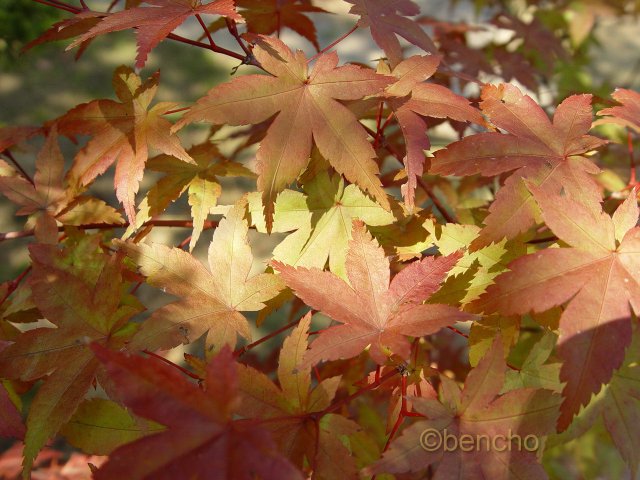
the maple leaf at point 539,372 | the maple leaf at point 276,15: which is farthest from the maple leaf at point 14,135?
the maple leaf at point 539,372

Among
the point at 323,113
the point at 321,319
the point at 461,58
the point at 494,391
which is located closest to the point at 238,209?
the point at 323,113

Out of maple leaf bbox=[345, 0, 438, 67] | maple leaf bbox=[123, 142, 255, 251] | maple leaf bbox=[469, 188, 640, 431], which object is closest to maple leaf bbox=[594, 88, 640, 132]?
maple leaf bbox=[469, 188, 640, 431]

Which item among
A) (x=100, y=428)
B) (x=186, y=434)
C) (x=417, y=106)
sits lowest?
(x=100, y=428)

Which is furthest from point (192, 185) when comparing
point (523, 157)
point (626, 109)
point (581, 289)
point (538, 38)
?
point (538, 38)

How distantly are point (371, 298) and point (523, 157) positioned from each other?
0.35 meters

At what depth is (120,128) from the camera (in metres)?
1.06

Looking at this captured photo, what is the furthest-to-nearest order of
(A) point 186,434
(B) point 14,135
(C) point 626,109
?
(B) point 14,135
(C) point 626,109
(A) point 186,434

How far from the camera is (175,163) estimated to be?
1.16m

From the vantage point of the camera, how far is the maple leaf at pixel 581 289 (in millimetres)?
787

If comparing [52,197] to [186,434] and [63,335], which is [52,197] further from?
[186,434]

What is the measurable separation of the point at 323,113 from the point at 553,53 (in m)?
1.29

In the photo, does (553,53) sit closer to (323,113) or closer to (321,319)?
(323,113)

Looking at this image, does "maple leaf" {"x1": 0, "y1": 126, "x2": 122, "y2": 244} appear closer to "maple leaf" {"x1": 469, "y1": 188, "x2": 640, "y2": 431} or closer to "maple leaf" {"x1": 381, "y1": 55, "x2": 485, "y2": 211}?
"maple leaf" {"x1": 381, "y1": 55, "x2": 485, "y2": 211}

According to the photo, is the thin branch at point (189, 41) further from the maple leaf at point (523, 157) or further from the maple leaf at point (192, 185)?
the maple leaf at point (523, 157)
